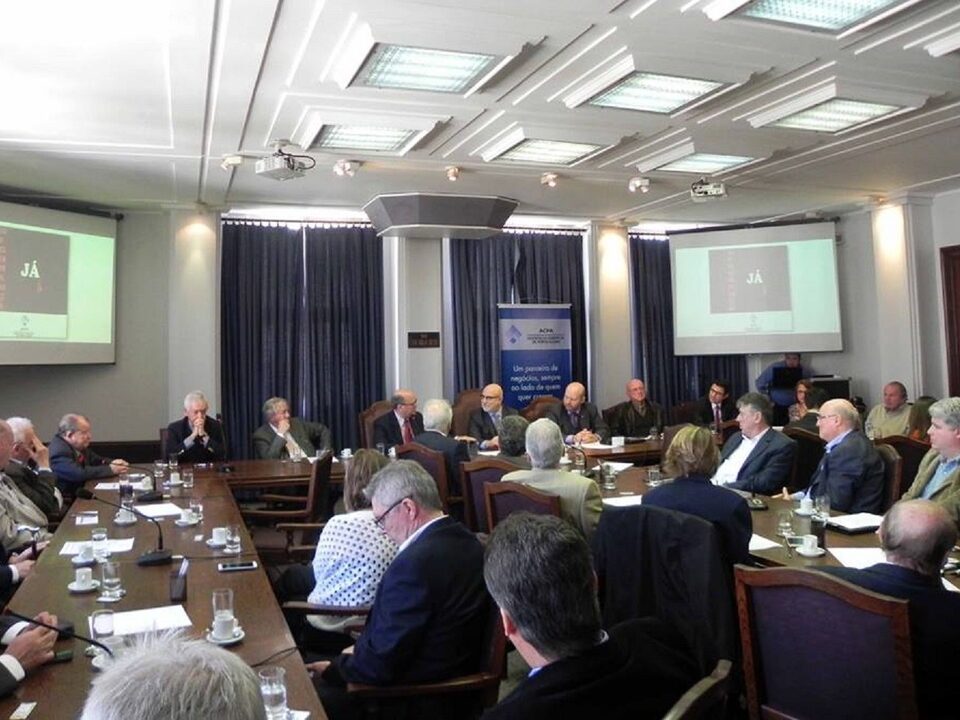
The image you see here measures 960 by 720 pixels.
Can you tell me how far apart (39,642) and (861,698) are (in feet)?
6.71

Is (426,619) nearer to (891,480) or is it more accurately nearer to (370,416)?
(891,480)

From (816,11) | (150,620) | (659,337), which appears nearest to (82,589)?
(150,620)

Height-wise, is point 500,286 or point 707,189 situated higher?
point 707,189

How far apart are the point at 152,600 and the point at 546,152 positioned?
435 cm

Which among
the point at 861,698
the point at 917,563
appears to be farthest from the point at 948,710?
the point at 917,563

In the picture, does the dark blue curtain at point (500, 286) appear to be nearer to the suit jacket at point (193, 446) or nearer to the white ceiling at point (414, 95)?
the white ceiling at point (414, 95)

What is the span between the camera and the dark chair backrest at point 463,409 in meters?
7.99

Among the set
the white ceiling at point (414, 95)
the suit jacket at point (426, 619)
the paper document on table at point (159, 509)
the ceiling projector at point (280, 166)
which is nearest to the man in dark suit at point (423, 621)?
the suit jacket at point (426, 619)

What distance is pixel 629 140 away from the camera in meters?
5.67

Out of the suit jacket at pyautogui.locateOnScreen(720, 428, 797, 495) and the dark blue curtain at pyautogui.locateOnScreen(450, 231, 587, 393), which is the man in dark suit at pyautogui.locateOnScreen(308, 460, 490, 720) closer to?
the suit jacket at pyautogui.locateOnScreen(720, 428, 797, 495)

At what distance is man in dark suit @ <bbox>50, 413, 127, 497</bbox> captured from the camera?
206 inches

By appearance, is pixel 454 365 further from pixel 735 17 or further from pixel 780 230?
Answer: pixel 735 17

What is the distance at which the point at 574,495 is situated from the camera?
3.55 m

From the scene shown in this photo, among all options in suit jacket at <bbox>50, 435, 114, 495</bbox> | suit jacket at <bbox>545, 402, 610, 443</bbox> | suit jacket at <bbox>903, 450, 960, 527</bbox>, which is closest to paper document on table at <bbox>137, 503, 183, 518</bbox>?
suit jacket at <bbox>50, 435, 114, 495</bbox>
